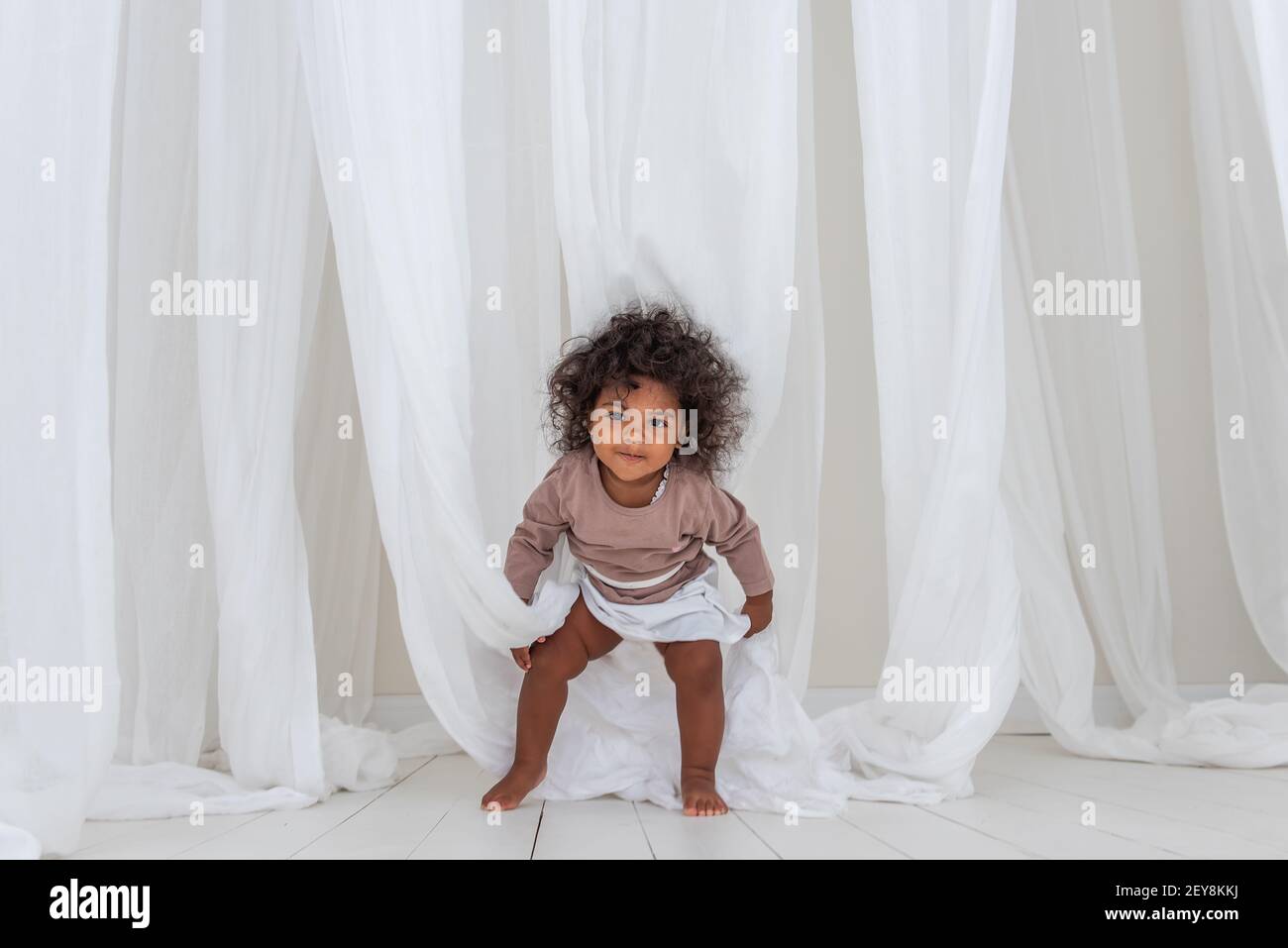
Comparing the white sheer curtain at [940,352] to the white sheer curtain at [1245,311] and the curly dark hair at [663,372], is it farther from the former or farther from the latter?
the white sheer curtain at [1245,311]

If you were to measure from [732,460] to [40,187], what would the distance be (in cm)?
94

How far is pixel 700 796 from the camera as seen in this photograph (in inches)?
57.6

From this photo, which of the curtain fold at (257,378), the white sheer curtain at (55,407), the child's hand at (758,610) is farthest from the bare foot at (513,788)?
the white sheer curtain at (55,407)

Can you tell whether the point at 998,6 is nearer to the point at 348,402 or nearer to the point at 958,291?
the point at 958,291

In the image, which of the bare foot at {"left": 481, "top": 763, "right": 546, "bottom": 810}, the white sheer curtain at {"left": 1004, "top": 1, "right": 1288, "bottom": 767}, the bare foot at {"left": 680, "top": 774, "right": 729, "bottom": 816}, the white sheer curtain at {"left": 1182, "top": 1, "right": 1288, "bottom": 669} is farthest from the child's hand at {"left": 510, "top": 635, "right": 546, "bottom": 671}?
the white sheer curtain at {"left": 1182, "top": 1, "right": 1288, "bottom": 669}

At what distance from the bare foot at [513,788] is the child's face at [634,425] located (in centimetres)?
42

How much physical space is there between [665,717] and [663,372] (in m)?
0.52

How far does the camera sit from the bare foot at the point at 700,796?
4.74 feet

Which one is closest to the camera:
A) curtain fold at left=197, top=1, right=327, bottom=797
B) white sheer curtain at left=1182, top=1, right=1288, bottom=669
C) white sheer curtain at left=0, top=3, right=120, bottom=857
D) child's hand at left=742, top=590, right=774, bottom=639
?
white sheer curtain at left=0, top=3, right=120, bottom=857

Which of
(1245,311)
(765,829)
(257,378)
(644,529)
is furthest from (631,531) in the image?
(1245,311)

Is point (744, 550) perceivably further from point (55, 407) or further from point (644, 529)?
point (55, 407)

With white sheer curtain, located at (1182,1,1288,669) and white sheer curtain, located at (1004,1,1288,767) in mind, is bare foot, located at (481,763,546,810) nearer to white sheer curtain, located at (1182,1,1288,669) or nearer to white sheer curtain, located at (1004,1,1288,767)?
white sheer curtain, located at (1004,1,1288,767)

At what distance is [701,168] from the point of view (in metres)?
1.57

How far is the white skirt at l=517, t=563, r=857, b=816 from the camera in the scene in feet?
5.04
